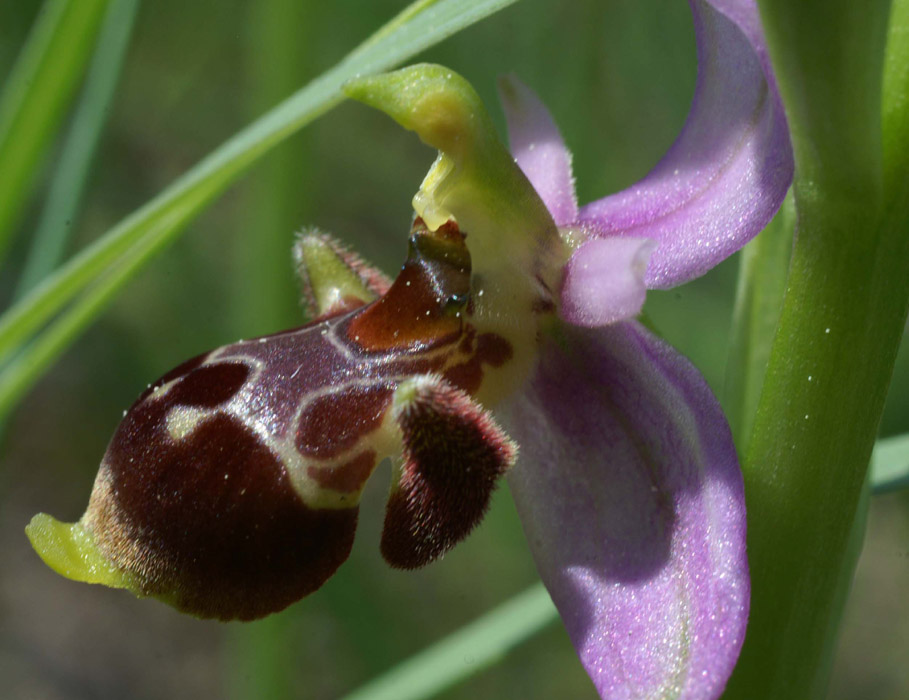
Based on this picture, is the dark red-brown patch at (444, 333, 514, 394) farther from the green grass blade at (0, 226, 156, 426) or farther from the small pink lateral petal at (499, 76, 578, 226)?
the green grass blade at (0, 226, 156, 426)

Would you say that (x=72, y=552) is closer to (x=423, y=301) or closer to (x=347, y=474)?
(x=347, y=474)

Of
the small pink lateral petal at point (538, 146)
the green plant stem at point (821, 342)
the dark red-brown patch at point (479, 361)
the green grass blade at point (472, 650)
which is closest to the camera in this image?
the green plant stem at point (821, 342)

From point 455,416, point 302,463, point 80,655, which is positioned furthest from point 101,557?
point 80,655

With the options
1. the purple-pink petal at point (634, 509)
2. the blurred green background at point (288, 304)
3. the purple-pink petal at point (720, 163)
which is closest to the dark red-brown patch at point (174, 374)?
the purple-pink petal at point (634, 509)

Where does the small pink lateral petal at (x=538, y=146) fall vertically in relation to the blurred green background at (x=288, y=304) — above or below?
above

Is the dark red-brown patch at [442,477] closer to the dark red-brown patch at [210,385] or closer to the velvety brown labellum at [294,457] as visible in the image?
the velvety brown labellum at [294,457]

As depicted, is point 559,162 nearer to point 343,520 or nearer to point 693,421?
point 693,421
